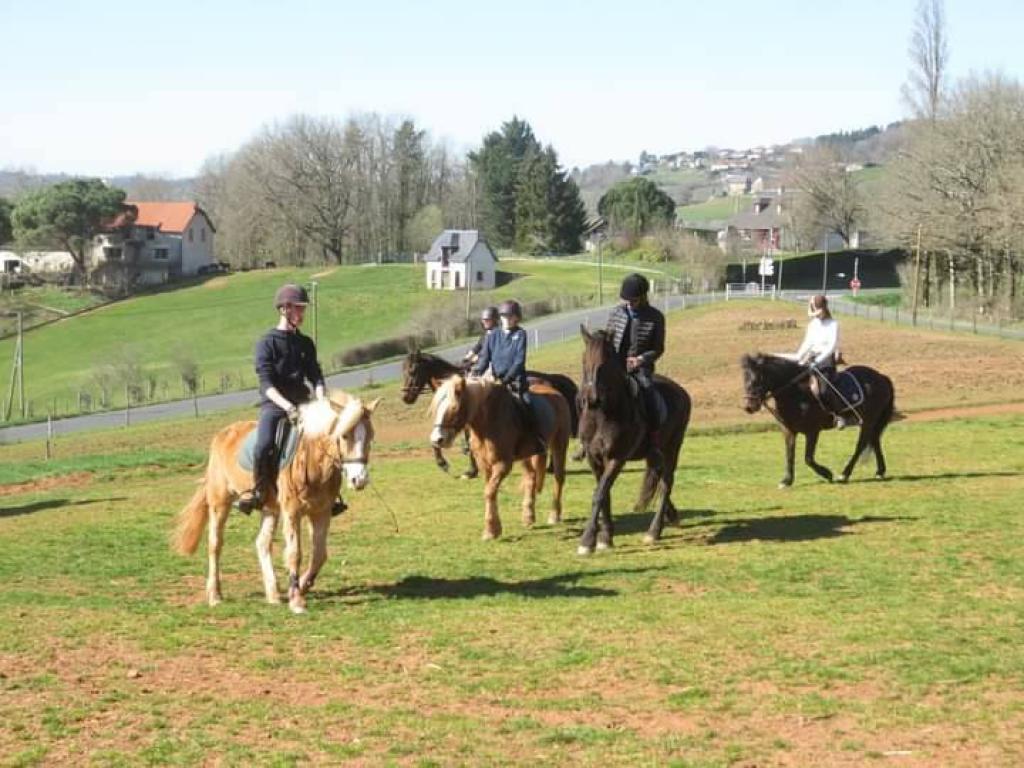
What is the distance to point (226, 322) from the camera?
107 metres

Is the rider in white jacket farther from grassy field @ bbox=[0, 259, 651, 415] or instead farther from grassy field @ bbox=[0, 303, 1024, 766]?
grassy field @ bbox=[0, 259, 651, 415]

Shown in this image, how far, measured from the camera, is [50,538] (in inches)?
736

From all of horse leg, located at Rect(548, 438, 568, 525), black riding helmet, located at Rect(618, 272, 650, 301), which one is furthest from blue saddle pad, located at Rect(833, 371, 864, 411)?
black riding helmet, located at Rect(618, 272, 650, 301)

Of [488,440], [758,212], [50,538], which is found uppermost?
[758,212]

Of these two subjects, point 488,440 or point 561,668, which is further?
point 488,440

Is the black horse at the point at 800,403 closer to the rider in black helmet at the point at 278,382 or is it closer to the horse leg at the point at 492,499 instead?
the horse leg at the point at 492,499

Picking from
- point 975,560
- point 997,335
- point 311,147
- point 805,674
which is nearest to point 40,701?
point 805,674

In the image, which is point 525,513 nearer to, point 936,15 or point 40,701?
point 40,701

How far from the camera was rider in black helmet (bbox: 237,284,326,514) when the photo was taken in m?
12.4

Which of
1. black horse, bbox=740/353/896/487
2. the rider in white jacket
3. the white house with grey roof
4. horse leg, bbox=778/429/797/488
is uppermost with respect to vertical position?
the white house with grey roof

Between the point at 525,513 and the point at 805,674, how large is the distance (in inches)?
312

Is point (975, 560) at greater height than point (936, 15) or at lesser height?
lesser

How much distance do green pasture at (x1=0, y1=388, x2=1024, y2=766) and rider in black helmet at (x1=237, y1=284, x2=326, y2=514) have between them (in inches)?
52.1

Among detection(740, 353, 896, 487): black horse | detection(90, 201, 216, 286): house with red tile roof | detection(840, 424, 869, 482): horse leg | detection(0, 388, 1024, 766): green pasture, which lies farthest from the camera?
detection(90, 201, 216, 286): house with red tile roof
